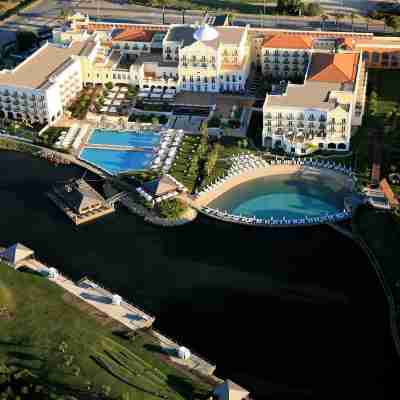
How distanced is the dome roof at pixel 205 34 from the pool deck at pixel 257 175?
82.3 ft

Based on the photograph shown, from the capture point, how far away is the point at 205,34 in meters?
110

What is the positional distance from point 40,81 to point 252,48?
31.0m

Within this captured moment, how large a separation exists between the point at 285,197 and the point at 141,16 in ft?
188

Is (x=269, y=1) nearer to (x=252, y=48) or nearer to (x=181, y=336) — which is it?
(x=252, y=48)

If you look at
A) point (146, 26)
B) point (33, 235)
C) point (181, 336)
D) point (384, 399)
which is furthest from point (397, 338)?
point (146, 26)

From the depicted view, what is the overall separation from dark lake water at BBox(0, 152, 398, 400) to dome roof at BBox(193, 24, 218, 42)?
32572 millimetres

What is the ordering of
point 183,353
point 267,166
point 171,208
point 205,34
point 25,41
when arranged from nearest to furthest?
point 183,353 → point 171,208 → point 267,166 → point 205,34 → point 25,41

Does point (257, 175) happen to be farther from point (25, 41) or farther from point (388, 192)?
point (25, 41)

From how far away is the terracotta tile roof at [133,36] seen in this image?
117 metres

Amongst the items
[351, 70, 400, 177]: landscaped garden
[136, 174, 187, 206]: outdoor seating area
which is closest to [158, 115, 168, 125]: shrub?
[136, 174, 187, 206]: outdoor seating area

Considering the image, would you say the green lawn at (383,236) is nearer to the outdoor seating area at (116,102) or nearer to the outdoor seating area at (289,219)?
the outdoor seating area at (289,219)

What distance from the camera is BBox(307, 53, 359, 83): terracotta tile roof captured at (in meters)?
101

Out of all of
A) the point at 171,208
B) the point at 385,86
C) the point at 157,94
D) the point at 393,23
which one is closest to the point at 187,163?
the point at 171,208

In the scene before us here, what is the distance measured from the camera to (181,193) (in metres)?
89.6
